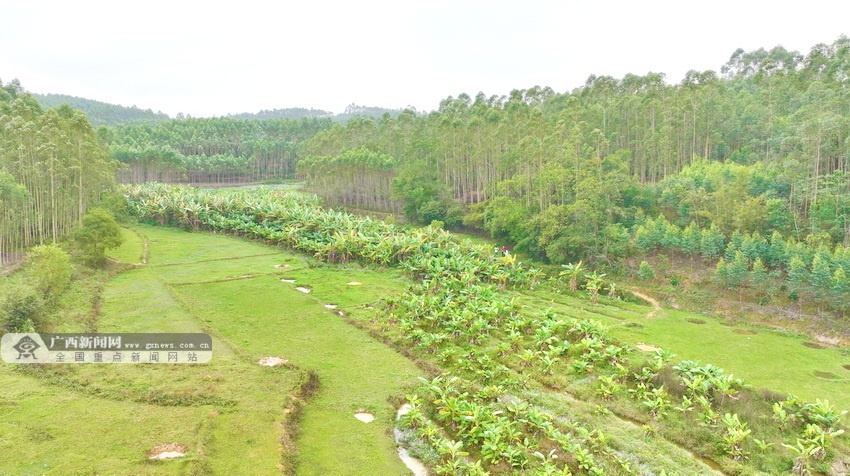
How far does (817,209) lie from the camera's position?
103 ft

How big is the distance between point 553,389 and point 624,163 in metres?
27.5

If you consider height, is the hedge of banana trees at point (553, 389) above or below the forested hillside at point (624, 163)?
below

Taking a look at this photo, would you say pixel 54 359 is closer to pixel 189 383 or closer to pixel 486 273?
pixel 189 383

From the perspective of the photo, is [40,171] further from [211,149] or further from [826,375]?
[211,149]

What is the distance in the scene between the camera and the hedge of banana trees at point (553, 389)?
1484 cm

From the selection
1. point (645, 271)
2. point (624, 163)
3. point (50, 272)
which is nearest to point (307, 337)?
point (50, 272)

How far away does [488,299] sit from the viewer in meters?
28.4

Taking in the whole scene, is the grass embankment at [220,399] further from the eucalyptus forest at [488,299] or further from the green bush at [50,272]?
the green bush at [50,272]

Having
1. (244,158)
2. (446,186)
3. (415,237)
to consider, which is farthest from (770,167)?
(244,158)

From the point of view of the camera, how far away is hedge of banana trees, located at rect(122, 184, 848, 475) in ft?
48.7

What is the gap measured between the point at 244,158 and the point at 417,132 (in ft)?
171

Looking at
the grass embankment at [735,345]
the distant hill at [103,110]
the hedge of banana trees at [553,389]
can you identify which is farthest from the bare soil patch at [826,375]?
the distant hill at [103,110]

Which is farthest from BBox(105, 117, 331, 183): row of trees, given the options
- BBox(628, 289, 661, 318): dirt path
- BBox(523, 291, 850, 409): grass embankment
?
BBox(628, 289, 661, 318): dirt path

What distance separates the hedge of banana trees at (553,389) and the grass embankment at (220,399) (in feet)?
6.21
